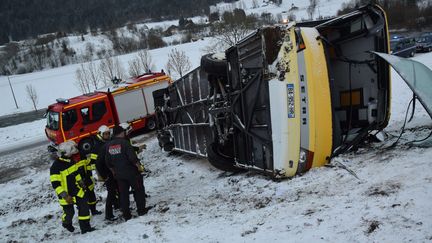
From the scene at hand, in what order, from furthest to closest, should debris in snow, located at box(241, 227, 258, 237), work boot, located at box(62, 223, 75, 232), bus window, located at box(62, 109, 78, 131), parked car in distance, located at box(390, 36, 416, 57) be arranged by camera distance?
parked car in distance, located at box(390, 36, 416, 57), bus window, located at box(62, 109, 78, 131), work boot, located at box(62, 223, 75, 232), debris in snow, located at box(241, 227, 258, 237)

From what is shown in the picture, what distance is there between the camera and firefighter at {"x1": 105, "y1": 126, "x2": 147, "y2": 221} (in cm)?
513

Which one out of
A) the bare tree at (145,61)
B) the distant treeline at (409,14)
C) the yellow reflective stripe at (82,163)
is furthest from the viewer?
the distant treeline at (409,14)

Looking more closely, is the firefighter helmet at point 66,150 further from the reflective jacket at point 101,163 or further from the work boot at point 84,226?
the work boot at point 84,226

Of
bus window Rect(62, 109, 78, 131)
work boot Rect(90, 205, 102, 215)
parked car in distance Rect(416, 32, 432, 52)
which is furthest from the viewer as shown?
parked car in distance Rect(416, 32, 432, 52)

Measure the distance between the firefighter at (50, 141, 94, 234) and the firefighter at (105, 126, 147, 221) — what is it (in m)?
0.48

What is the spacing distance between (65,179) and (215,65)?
292 centimetres

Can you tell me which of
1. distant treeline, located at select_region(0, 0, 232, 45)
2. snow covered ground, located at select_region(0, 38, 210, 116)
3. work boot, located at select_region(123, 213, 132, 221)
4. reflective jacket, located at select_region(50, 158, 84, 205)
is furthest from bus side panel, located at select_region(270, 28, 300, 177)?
distant treeline, located at select_region(0, 0, 232, 45)

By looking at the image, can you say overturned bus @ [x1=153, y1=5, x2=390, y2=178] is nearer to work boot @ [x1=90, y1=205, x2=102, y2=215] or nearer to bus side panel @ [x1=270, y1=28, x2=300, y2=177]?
bus side panel @ [x1=270, y1=28, x2=300, y2=177]

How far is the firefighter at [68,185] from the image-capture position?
5.02 meters

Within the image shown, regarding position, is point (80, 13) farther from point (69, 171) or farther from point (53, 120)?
point (69, 171)

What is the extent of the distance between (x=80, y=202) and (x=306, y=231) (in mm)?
3399

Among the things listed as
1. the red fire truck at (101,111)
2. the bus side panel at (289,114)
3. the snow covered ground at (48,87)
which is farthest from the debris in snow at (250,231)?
the snow covered ground at (48,87)

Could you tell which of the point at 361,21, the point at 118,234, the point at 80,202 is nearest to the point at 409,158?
the point at 361,21

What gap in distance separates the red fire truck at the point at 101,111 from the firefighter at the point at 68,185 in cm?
624
